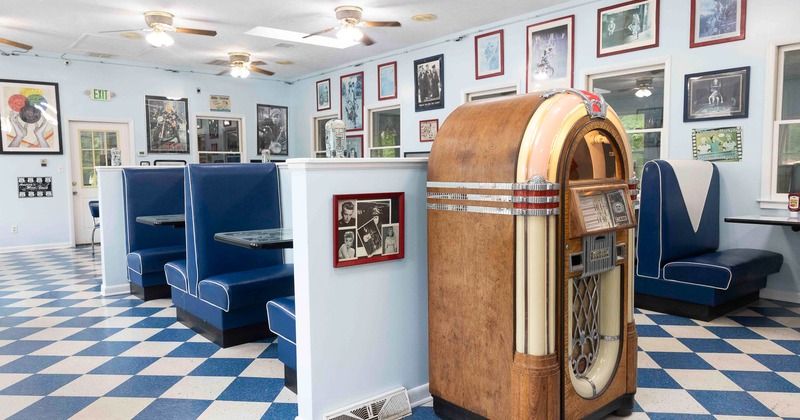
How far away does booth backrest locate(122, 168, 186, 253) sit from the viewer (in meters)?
5.13

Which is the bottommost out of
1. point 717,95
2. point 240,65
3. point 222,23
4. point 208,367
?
point 208,367

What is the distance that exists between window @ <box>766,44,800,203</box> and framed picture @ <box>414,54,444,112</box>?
4408 mm

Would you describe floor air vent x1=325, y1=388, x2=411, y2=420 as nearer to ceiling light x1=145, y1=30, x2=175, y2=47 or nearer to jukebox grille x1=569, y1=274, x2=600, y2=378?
jukebox grille x1=569, y1=274, x2=600, y2=378

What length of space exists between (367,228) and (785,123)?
4.45 m

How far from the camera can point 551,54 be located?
6609 millimetres

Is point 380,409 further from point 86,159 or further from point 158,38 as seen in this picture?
point 86,159

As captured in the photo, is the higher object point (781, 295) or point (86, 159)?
point (86, 159)

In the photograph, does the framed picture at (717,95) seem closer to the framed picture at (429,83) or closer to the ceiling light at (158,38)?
the framed picture at (429,83)

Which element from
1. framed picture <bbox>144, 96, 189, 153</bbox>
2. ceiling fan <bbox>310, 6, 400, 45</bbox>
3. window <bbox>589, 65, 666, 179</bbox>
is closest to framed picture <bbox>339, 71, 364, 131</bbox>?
ceiling fan <bbox>310, 6, 400, 45</bbox>

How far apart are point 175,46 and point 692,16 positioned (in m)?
7.32

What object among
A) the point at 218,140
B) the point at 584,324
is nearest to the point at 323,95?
the point at 218,140

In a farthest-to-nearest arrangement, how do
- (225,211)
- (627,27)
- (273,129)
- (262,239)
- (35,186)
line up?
(273,129)
(35,186)
(627,27)
(225,211)
(262,239)

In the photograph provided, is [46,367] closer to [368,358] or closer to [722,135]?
[368,358]

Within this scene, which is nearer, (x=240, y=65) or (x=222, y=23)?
(x=222, y=23)
